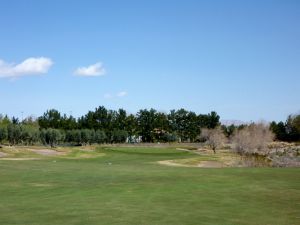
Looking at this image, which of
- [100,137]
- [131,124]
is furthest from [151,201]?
[131,124]

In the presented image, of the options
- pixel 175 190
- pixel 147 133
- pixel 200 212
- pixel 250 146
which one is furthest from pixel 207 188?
pixel 147 133

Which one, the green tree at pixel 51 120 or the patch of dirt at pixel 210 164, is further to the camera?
the green tree at pixel 51 120

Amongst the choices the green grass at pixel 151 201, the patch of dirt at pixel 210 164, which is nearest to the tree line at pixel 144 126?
the patch of dirt at pixel 210 164

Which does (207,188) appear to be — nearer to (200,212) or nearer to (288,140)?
(200,212)

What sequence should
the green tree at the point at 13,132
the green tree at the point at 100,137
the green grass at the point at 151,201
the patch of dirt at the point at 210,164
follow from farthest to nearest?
1. the green tree at the point at 100,137
2. the green tree at the point at 13,132
3. the patch of dirt at the point at 210,164
4. the green grass at the point at 151,201

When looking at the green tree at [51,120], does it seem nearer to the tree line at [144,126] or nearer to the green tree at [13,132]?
the tree line at [144,126]

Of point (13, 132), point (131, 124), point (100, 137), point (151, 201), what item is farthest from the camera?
point (131, 124)

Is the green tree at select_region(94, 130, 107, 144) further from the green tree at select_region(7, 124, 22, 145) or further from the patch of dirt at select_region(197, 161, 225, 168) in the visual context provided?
the patch of dirt at select_region(197, 161, 225, 168)

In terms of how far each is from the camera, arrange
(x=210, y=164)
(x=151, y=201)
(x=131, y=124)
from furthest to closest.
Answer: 1. (x=131, y=124)
2. (x=210, y=164)
3. (x=151, y=201)

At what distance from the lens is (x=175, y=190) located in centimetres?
2373

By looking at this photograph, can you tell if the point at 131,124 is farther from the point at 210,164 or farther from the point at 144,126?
the point at 210,164

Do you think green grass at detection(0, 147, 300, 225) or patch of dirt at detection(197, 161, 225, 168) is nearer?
green grass at detection(0, 147, 300, 225)

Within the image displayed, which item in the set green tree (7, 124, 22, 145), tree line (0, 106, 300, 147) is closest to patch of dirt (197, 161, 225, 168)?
green tree (7, 124, 22, 145)

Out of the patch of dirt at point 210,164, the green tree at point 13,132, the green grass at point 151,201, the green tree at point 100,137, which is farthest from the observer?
the green tree at point 100,137
